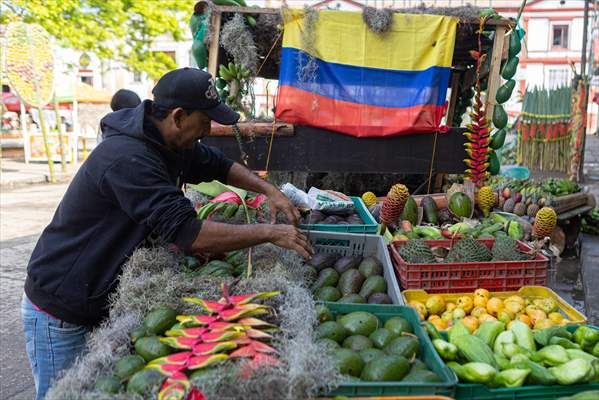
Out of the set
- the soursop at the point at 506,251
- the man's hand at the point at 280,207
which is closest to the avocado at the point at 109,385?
the man's hand at the point at 280,207

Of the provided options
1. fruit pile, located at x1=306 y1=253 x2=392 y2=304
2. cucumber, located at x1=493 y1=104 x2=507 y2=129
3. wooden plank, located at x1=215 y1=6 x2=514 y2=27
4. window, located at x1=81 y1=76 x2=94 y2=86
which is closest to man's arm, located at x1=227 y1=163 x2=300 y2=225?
fruit pile, located at x1=306 y1=253 x2=392 y2=304

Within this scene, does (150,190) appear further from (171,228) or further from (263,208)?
(263,208)

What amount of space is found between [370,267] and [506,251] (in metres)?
0.87

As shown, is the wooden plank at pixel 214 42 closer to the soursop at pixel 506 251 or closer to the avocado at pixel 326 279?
the avocado at pixel 326 279

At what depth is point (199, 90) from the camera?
7.69 feet

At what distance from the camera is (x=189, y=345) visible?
188cm

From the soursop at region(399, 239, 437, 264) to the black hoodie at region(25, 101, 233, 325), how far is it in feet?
4.77

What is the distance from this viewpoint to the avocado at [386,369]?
187 centimetres

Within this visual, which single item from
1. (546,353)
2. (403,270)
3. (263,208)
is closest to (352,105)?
(263,208)

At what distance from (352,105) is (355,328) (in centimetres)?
357

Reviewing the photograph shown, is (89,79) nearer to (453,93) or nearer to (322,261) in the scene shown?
(453,93)

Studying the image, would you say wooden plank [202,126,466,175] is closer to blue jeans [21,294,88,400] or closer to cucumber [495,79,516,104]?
cucumber [495,79,516,104]

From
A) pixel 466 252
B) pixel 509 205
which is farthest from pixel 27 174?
pixel 466 252

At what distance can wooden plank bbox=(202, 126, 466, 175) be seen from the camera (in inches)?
213
